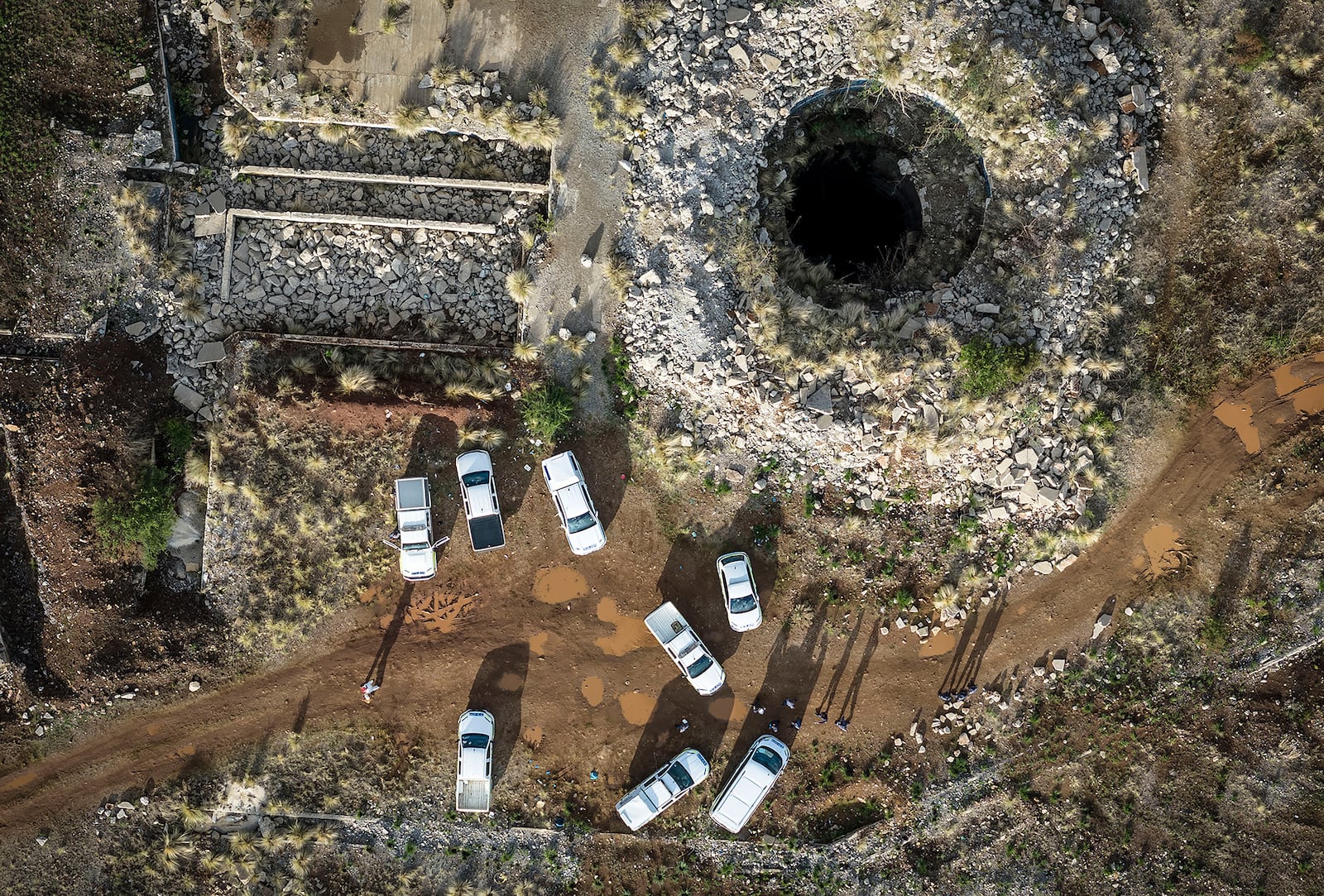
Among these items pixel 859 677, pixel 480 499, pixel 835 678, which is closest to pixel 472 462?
pixel 480 499

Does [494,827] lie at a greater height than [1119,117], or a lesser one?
lesser

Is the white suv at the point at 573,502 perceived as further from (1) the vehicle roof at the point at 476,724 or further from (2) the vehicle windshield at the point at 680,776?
(2) the vehicle windshield at the point at 680,776

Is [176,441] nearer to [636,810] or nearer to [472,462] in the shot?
[472,462]

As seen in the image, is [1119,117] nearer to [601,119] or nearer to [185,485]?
[601,119]

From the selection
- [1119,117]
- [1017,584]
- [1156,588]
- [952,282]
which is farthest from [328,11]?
[1156,588]

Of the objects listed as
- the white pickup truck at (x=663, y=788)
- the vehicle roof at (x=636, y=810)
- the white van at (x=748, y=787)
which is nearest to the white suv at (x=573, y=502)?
the white pickup truck at (x=663, y=788)

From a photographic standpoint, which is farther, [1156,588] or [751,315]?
[1156,588]

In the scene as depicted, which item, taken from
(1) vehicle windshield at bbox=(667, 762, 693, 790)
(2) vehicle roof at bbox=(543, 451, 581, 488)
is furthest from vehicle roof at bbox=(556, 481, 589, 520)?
(1) vehicle windshield at bbox=(667, 762, 693, 790)
